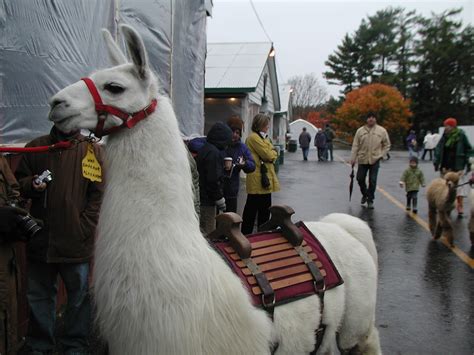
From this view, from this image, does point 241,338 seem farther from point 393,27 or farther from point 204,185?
point 393,27

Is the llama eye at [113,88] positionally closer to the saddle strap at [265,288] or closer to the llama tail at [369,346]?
the saddle strap at [265,288]

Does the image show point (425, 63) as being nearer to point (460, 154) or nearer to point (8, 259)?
point (460, 154)

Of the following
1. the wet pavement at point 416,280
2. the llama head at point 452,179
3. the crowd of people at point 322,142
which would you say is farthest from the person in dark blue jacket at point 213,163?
the crowd of people at point 322,142

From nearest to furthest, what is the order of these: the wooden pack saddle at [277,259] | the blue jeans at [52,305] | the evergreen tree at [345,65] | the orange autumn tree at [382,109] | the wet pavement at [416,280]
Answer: the wooden pack saddle at [277,259] → the blue jeans at [52,305] → the wet pavement at [416,280] → the orange autumn tree at [382,109] → the evergreen tree at [345,65]

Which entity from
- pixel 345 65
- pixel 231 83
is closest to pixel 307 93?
pixel 345 65

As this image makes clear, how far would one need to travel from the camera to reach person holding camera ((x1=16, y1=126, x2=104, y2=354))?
122 inches

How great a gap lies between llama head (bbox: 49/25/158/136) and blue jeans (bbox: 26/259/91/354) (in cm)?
163

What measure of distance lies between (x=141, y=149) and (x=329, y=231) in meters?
1.56

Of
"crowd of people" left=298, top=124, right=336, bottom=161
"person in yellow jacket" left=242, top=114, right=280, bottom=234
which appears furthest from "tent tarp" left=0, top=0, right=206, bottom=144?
"crowd of people" left=298, top=124, right=336, bottom=161

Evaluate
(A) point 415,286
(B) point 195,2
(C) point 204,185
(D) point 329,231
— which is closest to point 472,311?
(A) point 415,286

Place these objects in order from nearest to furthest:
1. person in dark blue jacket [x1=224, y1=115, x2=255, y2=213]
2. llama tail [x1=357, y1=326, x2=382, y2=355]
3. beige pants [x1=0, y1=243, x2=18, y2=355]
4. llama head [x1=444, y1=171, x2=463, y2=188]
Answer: beige pants [x1=0, y1=243, x2=18, y2=355] < llama tail [x1=357, y1=326, x2=382, y2=355] < person in dark blue jacket [x1=224, y1=115, x2=255, y2=213] < llama head [x1=444, y1=171, x2=463, y2=188]

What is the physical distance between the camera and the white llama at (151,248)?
1848mm

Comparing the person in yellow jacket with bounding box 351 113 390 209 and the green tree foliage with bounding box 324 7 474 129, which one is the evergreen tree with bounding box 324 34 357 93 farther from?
the person in yellow jacket with bounding box 351 113 390 209

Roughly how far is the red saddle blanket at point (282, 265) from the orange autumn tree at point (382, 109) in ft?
130
